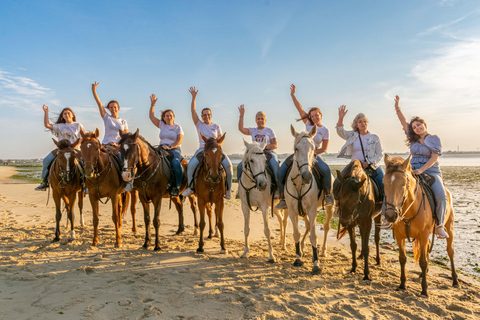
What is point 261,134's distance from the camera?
7262 millimetres

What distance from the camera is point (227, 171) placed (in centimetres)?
704

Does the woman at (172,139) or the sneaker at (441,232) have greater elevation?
the woman at (172,139)

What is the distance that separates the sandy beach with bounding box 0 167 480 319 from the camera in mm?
4031

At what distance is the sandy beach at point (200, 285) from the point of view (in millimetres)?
4031

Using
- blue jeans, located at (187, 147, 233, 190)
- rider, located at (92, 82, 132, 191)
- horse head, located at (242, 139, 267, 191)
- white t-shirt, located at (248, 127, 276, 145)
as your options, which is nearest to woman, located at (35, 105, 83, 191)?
rider, located at (92, 82, 132, 191)

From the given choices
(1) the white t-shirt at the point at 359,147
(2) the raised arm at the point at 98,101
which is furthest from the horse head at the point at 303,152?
(2) the raised arm at the point at 98,101

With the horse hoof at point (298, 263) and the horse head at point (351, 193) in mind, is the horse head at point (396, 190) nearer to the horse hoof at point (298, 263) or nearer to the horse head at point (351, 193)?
the horse head at point (351, 193)

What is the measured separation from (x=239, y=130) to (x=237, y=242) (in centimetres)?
308

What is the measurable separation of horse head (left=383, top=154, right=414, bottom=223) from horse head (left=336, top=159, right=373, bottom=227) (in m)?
0.59

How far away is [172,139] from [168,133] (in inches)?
7.9

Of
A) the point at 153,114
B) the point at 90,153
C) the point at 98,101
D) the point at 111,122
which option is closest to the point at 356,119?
the point at 153,114

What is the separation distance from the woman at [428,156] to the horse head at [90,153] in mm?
6615

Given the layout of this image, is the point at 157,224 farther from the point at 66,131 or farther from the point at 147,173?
the point at 66,131

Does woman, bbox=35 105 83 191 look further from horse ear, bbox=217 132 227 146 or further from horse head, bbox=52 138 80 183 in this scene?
horse ear, bbox=217 132 227 146
